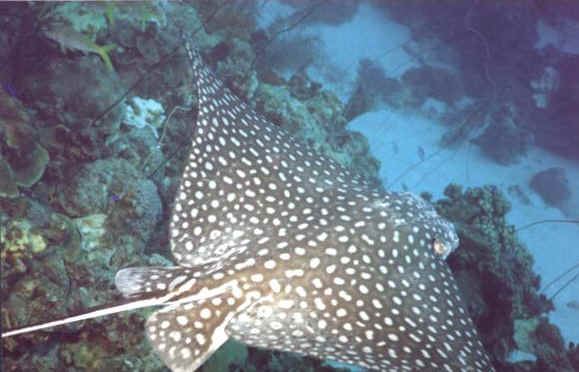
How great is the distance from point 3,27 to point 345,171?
488cm

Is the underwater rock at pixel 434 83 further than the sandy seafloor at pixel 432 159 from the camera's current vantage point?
Yes

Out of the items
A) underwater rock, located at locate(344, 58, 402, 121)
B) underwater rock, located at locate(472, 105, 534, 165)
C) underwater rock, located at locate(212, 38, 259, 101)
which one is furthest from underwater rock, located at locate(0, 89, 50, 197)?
underwater rock, located at locate(472, 105, 534, 165)

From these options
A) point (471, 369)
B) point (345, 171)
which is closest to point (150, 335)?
point (471, 369)

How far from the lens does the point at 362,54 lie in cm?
1780

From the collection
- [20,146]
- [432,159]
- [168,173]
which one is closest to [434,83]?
[432,159]

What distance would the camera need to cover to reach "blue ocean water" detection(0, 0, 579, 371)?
2867 mm

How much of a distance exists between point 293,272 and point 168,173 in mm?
3009

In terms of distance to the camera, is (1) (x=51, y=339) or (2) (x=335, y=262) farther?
(2) (x=335, y=262)

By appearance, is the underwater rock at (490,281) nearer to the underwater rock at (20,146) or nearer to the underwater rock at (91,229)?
the underwater rock at (91,229)

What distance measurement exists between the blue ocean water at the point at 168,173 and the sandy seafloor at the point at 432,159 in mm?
73

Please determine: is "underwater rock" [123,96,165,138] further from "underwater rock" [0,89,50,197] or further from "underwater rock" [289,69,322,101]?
"underwater rock" [289,69,322,101]

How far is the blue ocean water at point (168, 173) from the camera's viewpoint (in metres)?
2.87

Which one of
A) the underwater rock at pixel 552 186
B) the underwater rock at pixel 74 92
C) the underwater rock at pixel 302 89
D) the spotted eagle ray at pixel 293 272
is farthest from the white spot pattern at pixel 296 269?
the underwater rock at pixel 552 186

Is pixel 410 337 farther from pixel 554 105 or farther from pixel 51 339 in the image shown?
pixel 554 105
